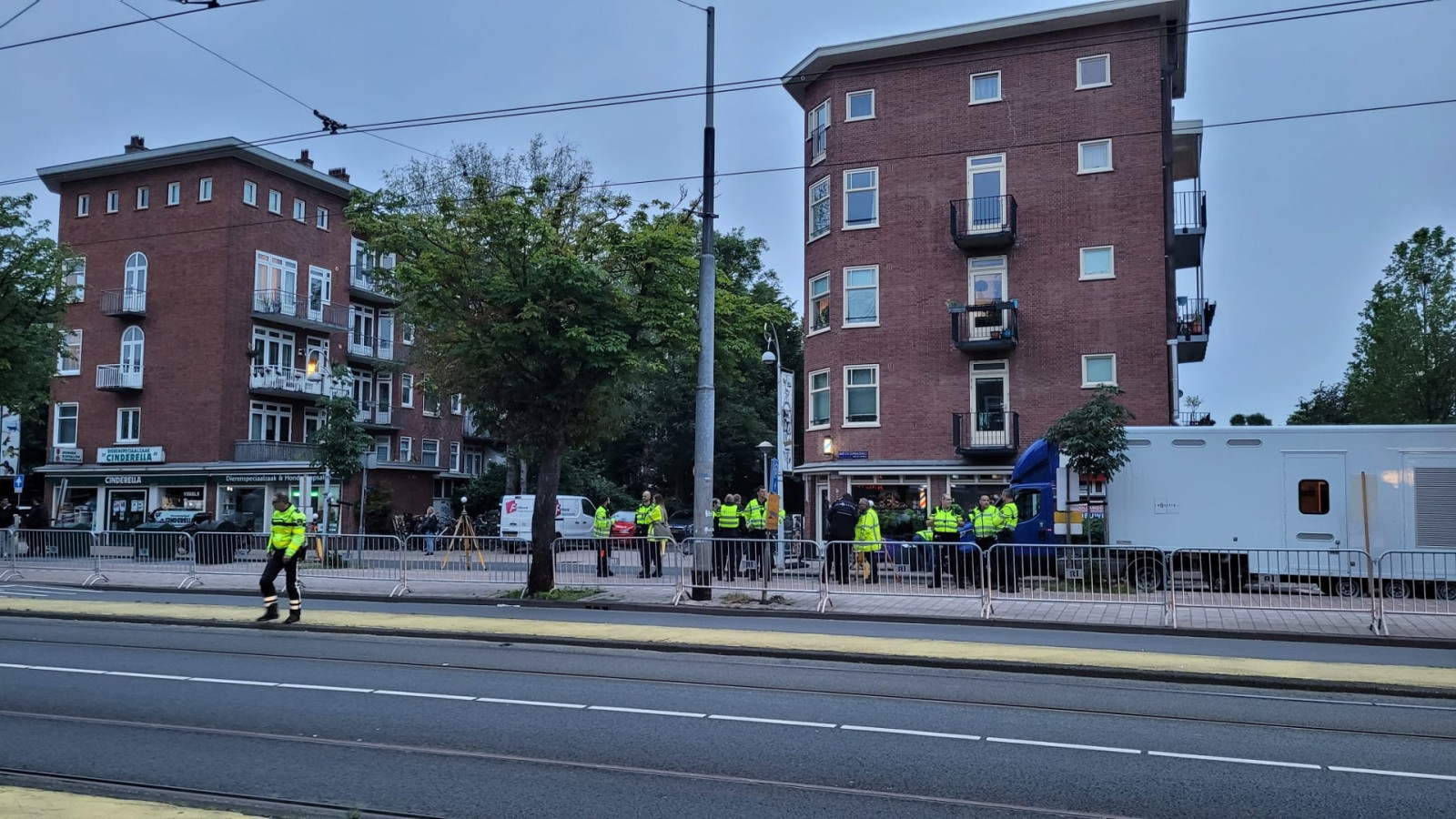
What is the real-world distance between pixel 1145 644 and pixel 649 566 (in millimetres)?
9307

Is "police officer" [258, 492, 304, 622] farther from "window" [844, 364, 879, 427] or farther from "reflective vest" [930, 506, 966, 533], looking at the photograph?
"window" [844, 364, 879, 427]

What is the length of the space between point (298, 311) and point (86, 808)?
43482 mm

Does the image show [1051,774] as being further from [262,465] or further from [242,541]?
[262,465]

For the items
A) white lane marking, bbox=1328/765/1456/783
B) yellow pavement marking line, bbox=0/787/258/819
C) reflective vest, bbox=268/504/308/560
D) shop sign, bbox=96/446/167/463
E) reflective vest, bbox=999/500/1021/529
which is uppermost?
shop sign, bbox=96/446/167/463

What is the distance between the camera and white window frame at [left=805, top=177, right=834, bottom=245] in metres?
33.0

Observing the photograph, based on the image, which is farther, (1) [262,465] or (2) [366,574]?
(1) [262,465]

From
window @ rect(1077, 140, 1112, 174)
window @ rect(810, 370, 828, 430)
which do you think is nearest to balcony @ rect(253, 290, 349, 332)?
window @ rect(810, 370, 828, 430)

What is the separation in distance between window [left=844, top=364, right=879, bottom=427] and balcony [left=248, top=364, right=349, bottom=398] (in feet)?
71.4

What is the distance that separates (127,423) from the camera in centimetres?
4522

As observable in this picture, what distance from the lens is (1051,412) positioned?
30.2 meters

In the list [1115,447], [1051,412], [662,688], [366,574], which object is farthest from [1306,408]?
[662,688]

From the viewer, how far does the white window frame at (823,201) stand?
1298 inches

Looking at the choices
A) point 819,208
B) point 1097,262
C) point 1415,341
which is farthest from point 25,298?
point 1415,341

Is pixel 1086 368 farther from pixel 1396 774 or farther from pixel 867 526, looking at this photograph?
pixel 1396 774
